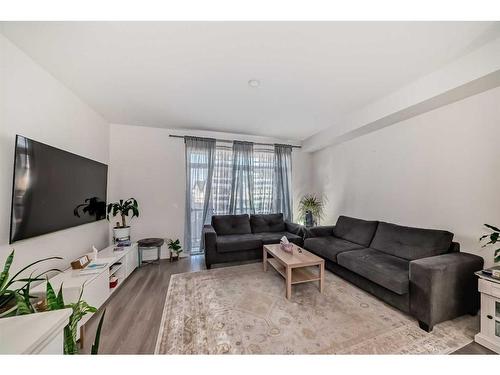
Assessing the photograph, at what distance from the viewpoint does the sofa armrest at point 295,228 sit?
3581 mm

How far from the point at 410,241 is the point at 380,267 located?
67 cm

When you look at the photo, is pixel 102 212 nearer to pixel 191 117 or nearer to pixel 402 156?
pixel 191 117

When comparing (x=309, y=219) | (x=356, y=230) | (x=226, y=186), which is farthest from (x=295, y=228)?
(x=226, y=186)

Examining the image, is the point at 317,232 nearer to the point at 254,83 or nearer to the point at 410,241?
the point at 410,241

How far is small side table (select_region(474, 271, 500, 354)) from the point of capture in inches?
Answer: 58.4

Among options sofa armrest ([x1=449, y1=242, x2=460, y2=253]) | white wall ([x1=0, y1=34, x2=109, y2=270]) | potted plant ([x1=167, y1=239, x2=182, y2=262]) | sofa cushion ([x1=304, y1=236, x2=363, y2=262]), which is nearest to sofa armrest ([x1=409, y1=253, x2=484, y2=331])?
sofa armrest ([x1=449, y1=242, x2=460, y2=253])

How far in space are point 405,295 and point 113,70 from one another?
3.71 m

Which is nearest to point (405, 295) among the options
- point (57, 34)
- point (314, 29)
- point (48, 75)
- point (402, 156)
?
point (402, 156)

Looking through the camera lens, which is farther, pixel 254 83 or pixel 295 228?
pixel 295 228

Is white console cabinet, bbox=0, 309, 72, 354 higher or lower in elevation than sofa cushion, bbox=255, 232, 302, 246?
higher

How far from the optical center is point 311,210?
14.2 feet

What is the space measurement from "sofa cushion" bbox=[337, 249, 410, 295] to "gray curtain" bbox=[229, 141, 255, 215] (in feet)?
7.05

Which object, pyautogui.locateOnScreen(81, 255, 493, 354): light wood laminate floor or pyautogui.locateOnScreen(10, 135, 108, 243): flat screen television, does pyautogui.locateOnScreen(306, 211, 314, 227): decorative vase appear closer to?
pyautogui.locateOnScreen(81, 255, 493, 354): light wood laminate floor

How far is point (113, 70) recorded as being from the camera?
6.45ft
